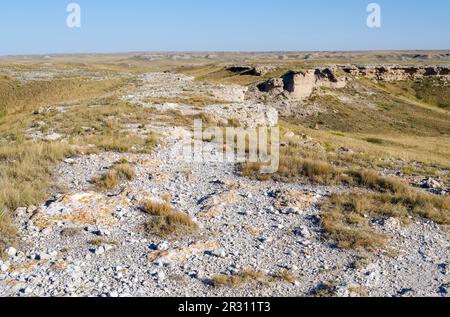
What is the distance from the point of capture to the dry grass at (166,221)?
695 centimetres

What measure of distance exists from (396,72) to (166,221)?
216 feet

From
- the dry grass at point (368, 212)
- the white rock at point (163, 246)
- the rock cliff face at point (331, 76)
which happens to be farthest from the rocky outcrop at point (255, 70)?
the white rock at point (163, 246)

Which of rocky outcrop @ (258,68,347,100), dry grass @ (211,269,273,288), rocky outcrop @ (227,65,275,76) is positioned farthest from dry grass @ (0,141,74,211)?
rocky outcrop @ (227,65,275,76)

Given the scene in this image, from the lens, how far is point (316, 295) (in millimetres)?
5297

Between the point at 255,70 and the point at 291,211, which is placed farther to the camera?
the point at 255,70

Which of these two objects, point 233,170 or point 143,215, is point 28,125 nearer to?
point 233,170

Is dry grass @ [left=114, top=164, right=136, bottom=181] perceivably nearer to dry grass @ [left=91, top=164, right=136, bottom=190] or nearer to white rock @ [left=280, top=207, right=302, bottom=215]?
dry grass @ [left=91, top=164, right=136, bottom=190]

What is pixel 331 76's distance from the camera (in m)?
51.9

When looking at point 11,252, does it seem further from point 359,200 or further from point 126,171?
point 359,200

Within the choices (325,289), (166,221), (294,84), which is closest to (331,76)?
(294,84)

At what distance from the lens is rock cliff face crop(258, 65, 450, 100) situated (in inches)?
1828

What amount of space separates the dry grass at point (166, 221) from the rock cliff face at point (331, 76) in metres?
40.0

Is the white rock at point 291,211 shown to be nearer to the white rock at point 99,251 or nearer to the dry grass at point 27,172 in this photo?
the white rock at point 99,251
